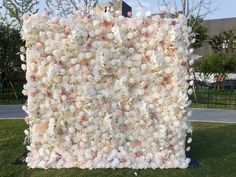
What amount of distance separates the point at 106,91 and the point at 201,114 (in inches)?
293

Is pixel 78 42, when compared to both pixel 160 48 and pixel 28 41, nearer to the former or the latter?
pixel 28 41

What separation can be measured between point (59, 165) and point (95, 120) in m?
0.95

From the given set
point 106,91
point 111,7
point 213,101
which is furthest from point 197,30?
point 106,91

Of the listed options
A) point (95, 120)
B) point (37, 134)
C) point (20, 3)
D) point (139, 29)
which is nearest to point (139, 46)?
point (139, 29)

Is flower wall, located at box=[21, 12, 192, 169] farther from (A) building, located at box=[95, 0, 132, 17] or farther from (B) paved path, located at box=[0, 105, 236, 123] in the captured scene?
(B) paved path, located at box=[0, 105, 236, 123]

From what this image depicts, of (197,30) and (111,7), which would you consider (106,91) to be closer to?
(111,7)

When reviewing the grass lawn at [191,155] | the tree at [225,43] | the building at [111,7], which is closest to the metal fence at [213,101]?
the building at [111,7]

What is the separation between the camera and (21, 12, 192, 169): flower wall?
6.25 meters

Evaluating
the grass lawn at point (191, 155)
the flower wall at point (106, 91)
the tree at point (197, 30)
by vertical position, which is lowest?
the grass lawn at point (191, 155)

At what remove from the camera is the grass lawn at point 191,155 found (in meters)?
6.19

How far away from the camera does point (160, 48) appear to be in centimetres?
636

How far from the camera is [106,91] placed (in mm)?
6379

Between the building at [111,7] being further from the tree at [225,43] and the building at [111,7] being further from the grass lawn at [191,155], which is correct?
the tree at [225,43]

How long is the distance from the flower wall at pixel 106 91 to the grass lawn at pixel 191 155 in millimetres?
240
